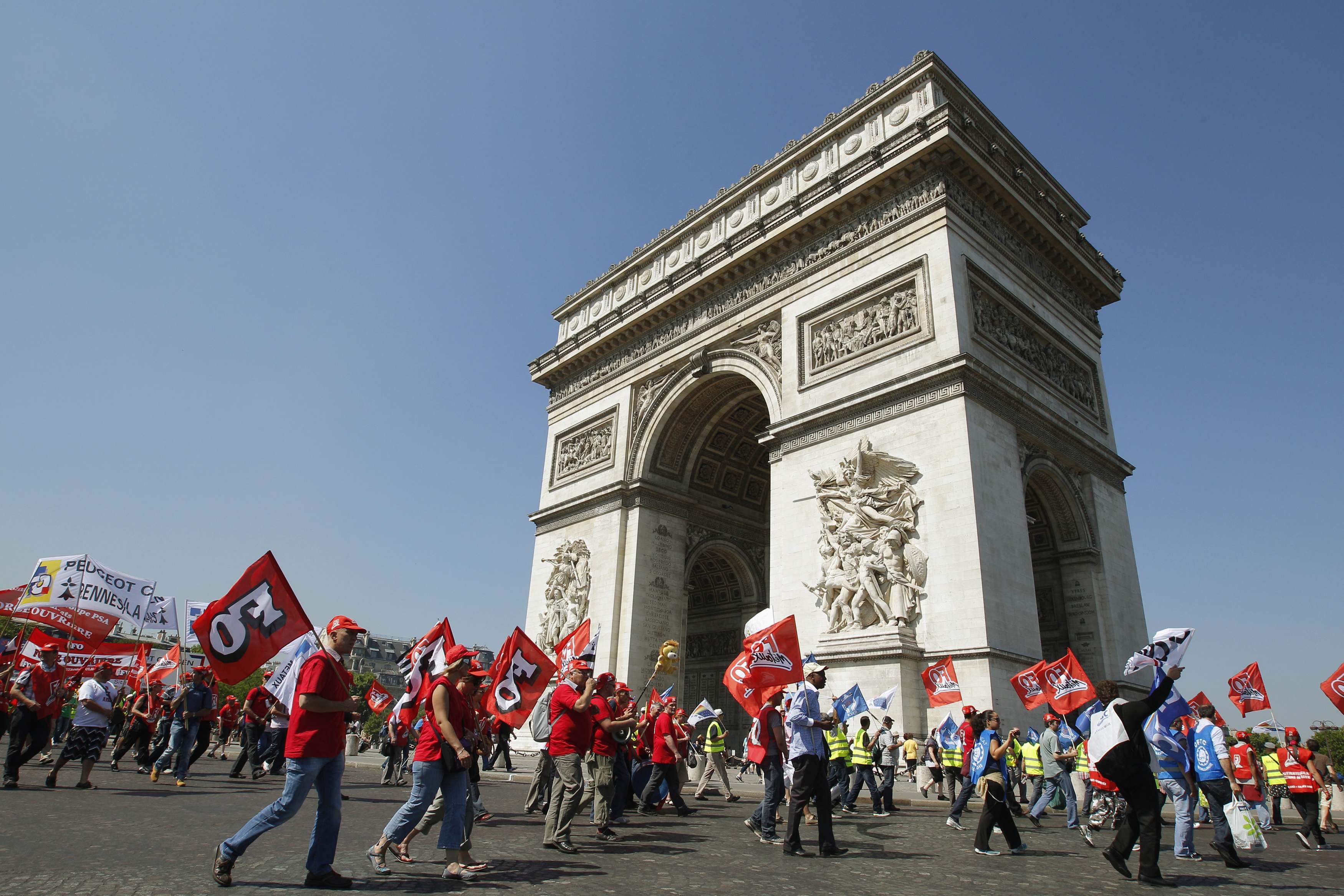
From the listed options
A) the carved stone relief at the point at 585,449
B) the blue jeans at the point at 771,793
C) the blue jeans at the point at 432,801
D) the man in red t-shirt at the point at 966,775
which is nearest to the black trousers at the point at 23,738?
the blue jeans at the point at 432,801

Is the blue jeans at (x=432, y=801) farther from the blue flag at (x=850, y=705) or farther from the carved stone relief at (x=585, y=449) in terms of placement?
the carved stone relief at (x=585, y=449)

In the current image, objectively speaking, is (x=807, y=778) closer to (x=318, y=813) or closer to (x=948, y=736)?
(x=318, y=813)

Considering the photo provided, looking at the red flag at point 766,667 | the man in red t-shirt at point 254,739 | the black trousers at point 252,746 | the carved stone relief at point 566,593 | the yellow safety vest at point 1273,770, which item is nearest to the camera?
the red flag at point 766,667

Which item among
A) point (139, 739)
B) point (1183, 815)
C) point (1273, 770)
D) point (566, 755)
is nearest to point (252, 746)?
point (139, 739)

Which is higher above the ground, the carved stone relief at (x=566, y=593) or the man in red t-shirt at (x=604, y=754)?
the carved stone relief at (x=566, y=593)

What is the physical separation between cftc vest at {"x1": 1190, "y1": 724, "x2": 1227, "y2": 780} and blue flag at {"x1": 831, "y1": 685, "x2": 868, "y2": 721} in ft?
14.7

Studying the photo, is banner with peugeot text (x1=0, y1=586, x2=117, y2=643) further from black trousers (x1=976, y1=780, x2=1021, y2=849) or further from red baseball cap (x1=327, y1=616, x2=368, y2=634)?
black trousers (x1=976, y1=780, x2=1021, y2=849)

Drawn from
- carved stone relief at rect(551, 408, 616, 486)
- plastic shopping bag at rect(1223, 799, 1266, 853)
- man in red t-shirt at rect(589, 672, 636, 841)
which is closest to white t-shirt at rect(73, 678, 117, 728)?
man in red t-shirt at rect(589, 672, 636, 841)

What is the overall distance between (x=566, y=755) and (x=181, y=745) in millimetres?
7797

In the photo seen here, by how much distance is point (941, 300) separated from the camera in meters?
17.6

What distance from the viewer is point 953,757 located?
466 inches

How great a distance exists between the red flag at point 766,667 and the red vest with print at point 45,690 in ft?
27.1

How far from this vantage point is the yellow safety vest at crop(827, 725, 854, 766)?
10641 mm

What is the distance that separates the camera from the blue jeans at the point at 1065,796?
1006 centimetres
